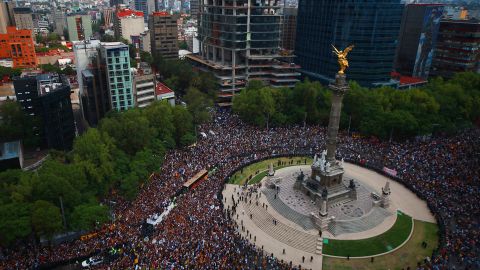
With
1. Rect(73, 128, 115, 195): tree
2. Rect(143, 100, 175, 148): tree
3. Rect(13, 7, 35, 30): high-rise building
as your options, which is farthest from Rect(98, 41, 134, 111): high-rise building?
Rect(13, 7, 35, 30): high-rise building

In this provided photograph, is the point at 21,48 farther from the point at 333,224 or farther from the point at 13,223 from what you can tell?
the point at 333,224

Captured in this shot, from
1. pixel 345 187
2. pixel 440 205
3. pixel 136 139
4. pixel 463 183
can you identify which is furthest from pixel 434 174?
pixel 136 139

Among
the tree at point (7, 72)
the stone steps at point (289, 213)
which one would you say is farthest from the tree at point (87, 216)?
the tree at point (7, 72)

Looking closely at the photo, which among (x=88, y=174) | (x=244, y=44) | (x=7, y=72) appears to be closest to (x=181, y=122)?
(x=88, y=174)

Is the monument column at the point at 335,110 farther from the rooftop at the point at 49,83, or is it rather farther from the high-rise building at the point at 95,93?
the high-rise building at the point at 95,93

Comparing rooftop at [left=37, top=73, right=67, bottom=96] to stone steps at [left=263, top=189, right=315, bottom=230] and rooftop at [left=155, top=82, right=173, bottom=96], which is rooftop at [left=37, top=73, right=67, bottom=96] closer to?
rooftop at [left=155, top=82, right=173, bottom=96]

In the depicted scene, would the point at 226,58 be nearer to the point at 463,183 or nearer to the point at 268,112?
the point at 268,112
